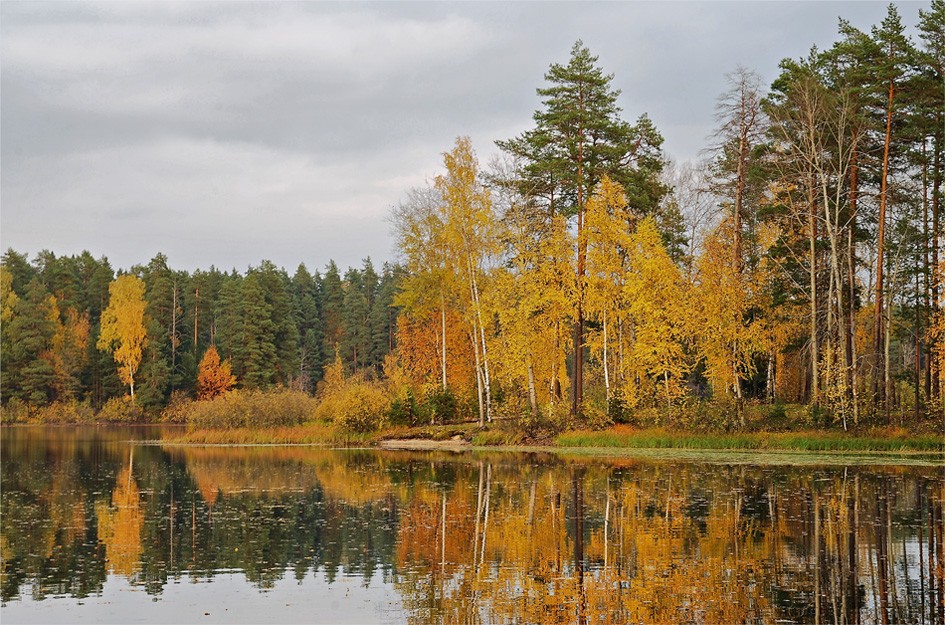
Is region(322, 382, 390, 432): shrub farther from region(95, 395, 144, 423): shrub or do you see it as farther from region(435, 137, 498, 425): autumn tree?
region(95, 395, 144, 423): shrub

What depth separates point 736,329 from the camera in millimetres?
38219

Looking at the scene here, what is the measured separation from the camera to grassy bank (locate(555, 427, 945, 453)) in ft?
98.4

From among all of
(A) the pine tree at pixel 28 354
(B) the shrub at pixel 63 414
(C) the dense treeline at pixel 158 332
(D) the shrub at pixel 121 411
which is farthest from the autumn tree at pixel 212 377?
(A) the pine tree at pixel 28 354

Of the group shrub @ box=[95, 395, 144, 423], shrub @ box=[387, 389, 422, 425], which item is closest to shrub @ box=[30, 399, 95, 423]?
shrub @ box=[95, 395, 144, 423]

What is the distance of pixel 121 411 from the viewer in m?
79.6

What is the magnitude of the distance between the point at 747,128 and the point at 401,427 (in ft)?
73.1

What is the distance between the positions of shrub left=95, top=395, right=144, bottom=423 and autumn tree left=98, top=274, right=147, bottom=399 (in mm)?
1113

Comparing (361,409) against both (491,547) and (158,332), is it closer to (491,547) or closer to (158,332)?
(491,547)

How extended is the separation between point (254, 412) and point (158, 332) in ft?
137

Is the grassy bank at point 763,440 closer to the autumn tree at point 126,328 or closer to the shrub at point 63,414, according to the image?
the autumn tree at point 126,328

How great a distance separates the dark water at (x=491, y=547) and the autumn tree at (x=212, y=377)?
5304 cm

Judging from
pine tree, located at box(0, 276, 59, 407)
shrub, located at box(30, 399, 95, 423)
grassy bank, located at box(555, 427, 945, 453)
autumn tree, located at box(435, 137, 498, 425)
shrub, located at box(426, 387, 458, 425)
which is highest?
autumn tree, located at box(435, 137, 498, 425)

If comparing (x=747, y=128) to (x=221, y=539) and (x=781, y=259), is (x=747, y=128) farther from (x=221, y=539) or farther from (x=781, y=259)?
(x=221, y=539)

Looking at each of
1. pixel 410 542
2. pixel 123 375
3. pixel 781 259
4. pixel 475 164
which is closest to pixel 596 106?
pixel 475 164
